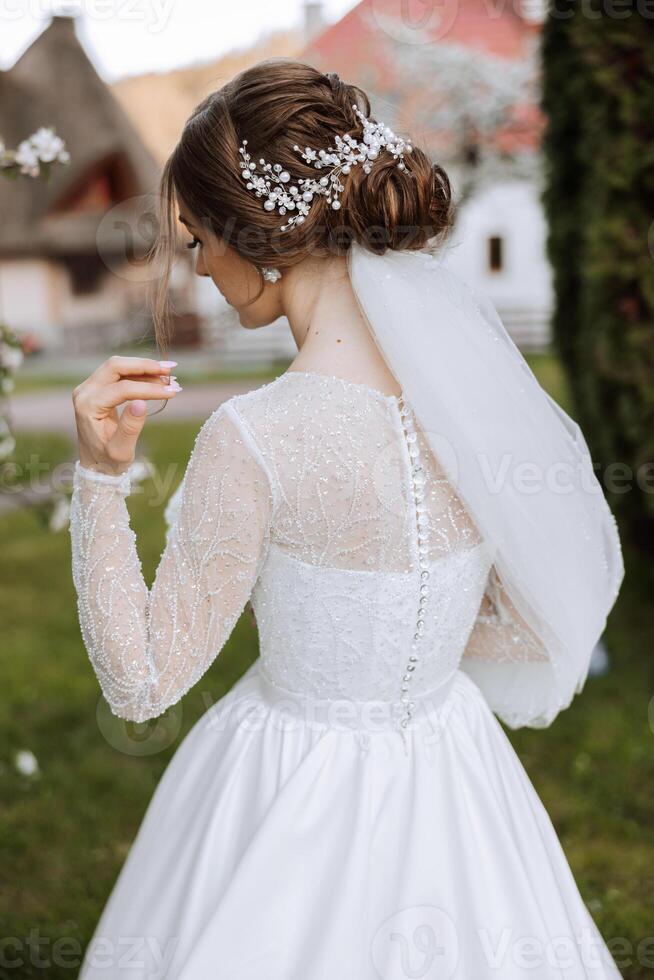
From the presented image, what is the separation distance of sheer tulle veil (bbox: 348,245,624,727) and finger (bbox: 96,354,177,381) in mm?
366

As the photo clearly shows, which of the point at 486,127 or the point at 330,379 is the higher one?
the point at 330,379

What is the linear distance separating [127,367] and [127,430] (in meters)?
0.10

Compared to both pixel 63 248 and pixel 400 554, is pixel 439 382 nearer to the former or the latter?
pixel 400 554

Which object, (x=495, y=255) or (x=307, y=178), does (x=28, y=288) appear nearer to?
(x=495, y=255)

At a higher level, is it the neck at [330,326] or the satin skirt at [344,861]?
the neck at [330,326]

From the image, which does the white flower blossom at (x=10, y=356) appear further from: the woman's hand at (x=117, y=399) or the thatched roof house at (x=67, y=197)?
the thatched roof house at (x=67, y=197)

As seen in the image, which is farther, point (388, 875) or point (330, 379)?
point (388, 875)

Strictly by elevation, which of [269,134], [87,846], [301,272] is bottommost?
[87,846]

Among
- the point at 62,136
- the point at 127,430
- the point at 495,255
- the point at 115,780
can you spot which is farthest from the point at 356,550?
the point at 62,136

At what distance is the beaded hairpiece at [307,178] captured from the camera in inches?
61.1

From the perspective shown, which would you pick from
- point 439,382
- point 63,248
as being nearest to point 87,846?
point 439,382

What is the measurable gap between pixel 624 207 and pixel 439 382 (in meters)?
3.42

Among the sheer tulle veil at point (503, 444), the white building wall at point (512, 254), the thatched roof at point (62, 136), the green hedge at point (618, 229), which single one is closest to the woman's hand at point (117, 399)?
the sheer tulle veil at point (503, 444)

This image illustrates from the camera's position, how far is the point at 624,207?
4.56 meters
